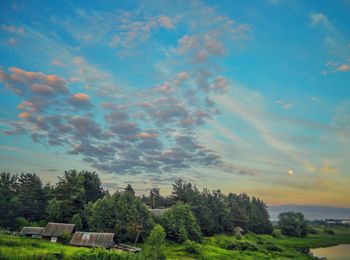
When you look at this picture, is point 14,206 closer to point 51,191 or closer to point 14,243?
point 51,191

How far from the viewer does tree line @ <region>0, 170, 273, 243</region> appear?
66.1 metres

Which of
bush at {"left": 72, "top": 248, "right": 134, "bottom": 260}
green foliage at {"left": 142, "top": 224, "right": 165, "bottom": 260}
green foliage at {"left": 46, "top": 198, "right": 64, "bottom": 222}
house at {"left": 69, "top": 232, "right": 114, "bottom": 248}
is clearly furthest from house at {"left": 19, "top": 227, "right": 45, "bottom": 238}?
green foliage at {"left": 142, "top": 224, "right": 165, "bottom": 260}


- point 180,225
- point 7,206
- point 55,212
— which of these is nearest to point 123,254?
point 180,225

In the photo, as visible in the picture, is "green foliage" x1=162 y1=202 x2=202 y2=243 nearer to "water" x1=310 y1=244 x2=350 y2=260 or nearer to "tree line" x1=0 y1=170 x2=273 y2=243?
"tree line" x1=0 y1=170 x2=273 y2=243

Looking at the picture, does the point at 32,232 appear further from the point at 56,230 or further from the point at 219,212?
the point at 219,212

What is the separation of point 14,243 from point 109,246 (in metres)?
15.5

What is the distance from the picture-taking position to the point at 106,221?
2576 inches

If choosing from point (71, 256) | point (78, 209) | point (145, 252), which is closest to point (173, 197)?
point (78, 209)

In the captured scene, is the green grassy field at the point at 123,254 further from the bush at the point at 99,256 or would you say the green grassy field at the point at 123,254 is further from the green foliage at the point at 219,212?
the green foliage at the point at 219,212

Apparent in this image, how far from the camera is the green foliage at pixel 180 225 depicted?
68.5 m

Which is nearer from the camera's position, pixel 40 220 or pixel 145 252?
pixel 145 252

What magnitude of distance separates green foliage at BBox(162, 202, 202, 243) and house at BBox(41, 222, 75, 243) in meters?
22.3

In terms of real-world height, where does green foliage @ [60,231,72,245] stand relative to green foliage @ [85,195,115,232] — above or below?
below

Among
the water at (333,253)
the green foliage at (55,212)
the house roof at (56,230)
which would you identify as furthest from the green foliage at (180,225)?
the water at (333,253)
